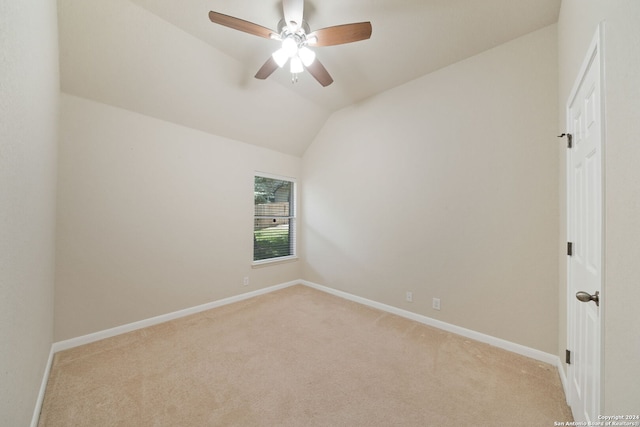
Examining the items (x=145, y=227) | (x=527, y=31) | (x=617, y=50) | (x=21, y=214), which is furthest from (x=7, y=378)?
(x=527, y=31)

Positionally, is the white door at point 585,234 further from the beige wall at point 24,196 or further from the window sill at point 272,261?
the window sill at point 272,261

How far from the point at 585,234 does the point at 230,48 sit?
329 centimetres

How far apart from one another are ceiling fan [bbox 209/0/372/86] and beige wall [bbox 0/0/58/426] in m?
1.06

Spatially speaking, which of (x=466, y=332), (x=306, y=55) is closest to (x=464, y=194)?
(x=466, y=332)

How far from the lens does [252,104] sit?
313 cm

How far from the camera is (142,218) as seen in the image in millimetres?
2680

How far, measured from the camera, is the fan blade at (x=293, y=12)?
1.69 meters

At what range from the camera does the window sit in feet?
12.8

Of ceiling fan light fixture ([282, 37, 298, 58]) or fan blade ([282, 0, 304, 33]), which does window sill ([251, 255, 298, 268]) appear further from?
fan blade ([282, 0, 304, 33])

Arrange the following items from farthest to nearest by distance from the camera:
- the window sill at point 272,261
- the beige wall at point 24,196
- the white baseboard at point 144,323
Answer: the window sill at point 272,261 → the white baseboard at point 144,323 → the beige wall at point 24,196

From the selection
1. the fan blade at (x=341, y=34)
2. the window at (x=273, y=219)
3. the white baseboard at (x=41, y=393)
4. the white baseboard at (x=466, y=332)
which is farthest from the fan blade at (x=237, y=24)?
the white baseboard at (x=466, y=332)

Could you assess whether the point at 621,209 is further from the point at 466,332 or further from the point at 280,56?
the point at 280,56

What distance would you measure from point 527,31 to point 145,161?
164 inches

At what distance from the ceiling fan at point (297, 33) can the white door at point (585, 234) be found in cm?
142
